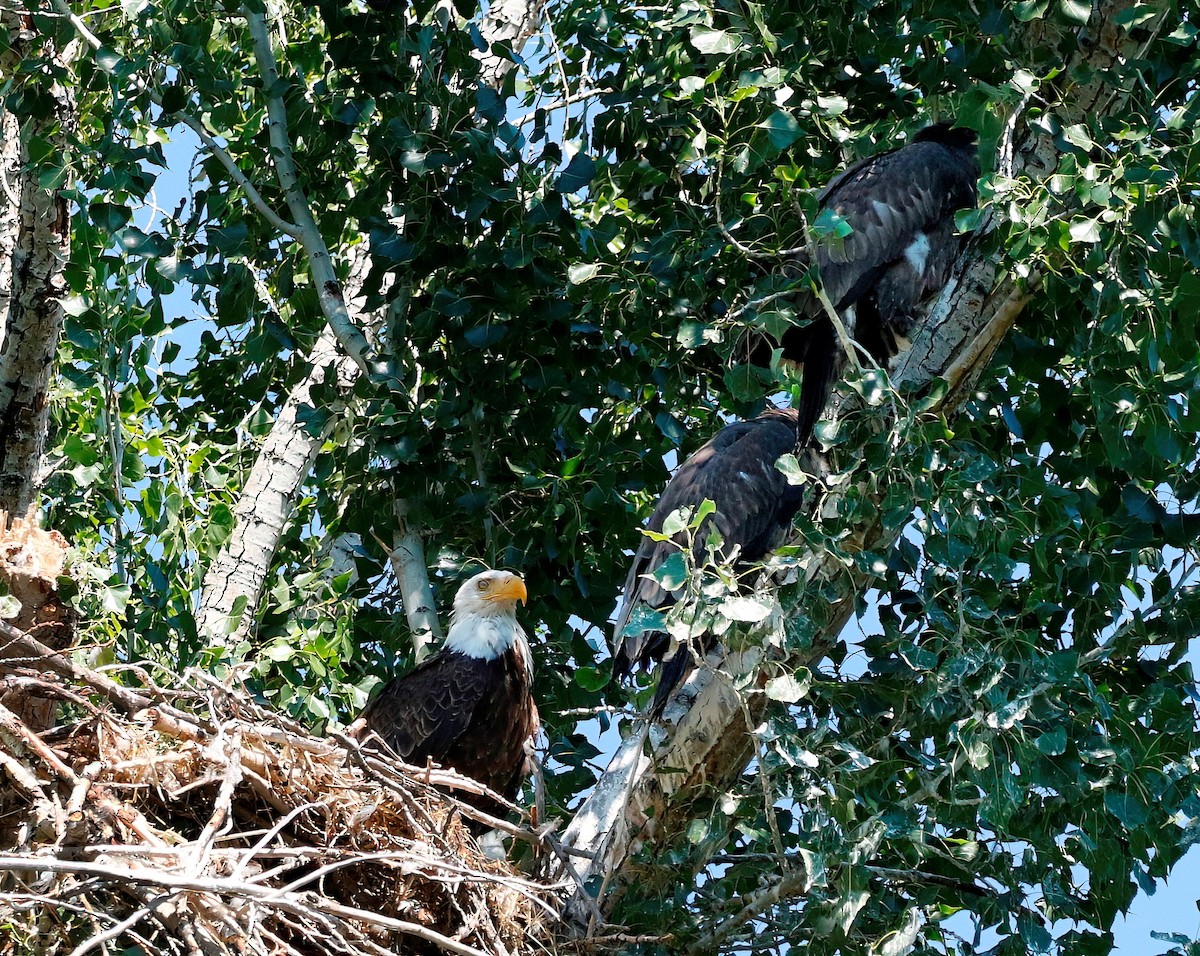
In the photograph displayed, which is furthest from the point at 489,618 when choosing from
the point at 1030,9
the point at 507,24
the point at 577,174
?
the point at 1030,9

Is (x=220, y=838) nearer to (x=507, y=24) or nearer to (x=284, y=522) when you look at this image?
(x=284, y=522)

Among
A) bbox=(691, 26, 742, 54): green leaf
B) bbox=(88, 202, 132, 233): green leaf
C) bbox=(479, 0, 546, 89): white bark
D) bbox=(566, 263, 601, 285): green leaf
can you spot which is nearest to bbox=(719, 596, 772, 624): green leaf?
bbox=(691, 26, 742, 54): green leaf

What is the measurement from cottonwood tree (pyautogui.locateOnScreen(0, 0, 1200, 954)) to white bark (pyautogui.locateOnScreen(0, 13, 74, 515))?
0.10ft

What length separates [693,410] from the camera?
677 centimetres

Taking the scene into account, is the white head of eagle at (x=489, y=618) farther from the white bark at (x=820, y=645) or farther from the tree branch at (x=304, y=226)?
the white bark at (x=820, y=645)

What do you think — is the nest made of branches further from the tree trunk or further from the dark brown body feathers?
the tree trunk

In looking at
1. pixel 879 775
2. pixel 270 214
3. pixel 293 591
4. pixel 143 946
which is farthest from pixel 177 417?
pixel 879 775

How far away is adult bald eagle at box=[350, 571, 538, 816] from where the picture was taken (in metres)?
5.53

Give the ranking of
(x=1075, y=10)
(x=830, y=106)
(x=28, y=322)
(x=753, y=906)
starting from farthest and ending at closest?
(x=28, y=322) < (x=830, y=106) < (x=753, y=906) < (x=1075, y=10)

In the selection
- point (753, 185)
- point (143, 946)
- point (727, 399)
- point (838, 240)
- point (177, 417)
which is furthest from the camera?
point (177, 417)

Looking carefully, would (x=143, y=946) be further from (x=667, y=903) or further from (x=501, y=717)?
(x=501, y=717)

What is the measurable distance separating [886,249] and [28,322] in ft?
10.2

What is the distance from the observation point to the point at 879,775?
153 inches

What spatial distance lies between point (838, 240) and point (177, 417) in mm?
4690
